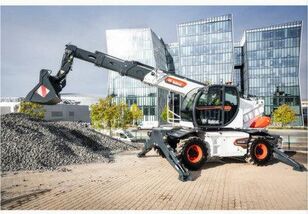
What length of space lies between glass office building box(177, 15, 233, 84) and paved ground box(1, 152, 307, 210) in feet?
207

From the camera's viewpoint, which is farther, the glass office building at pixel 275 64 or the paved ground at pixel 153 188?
the glass office building at pixel 275 64

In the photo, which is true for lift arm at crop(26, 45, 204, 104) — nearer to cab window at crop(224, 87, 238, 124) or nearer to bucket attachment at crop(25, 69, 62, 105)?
bucket attachment at crop(25, 69, 62, 105)

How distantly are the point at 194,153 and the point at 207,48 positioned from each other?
66554 mm

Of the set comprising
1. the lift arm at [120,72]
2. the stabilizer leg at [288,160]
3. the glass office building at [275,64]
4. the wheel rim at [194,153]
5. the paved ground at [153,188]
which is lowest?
the paved ground at [153,188]

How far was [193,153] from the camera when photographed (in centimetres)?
1123

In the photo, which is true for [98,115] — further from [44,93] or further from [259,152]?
[259,152]

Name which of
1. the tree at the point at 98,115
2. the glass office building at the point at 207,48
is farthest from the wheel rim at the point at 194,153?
the glass office building at the point at 207,48

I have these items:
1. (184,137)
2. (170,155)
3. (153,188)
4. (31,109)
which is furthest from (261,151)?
(31,109)

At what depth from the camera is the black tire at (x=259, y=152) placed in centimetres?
1191

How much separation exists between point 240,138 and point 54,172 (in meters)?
8.22

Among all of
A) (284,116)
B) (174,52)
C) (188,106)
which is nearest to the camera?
(188,106)

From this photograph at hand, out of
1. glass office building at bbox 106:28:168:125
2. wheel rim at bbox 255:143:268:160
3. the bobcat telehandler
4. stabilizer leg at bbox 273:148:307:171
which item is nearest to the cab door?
the bobcat telehandler

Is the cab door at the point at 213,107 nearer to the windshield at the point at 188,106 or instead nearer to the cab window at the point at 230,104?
the cab window at the point at 230,104

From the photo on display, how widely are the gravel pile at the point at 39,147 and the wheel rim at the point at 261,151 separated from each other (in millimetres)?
7261
